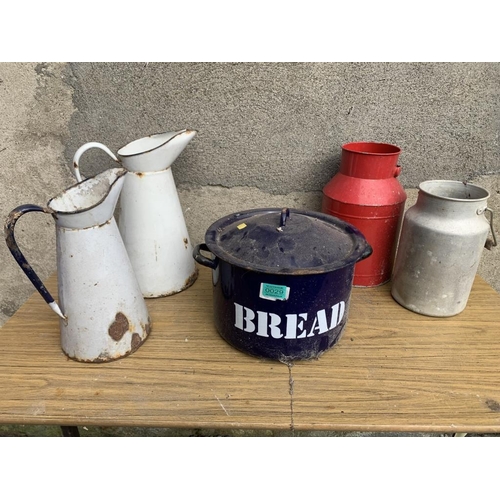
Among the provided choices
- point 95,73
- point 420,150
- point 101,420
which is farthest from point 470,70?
point 101,420

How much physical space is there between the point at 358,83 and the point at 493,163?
0.46 meters

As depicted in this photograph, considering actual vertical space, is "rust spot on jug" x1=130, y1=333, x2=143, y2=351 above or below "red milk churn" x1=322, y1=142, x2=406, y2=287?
below

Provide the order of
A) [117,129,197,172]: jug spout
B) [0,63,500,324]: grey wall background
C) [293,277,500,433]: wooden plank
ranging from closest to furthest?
[293,277,500,433]: wooden plank < [117,129,197,172]: jug spout < [0,63,500,324]: grey wall background

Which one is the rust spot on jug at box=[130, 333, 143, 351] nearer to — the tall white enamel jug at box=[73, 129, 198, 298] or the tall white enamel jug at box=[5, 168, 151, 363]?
the tall white enamel jug at box=[5, 168, 151, 363]

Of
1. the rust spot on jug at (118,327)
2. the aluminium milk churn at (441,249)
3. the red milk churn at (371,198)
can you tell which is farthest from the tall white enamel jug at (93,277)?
the aluminium milk churn at (441,249)

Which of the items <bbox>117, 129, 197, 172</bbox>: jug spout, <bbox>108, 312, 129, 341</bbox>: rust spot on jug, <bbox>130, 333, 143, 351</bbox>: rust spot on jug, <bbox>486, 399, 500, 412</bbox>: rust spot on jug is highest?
<bbox>117, 129, 197, 172</bbox>: jug spout

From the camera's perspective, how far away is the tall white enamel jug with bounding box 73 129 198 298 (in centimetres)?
93

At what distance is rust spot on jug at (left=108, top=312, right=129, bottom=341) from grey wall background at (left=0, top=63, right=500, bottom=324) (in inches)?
19.1

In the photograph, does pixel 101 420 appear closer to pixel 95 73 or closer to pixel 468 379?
pixel 468 379

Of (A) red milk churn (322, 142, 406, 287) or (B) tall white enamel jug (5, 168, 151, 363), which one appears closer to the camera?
(B) tall white enamel jug (5, 168, 151, 363)

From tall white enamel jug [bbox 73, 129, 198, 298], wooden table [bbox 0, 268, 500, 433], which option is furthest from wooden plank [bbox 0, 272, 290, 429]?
tall white enamel jug [bbox 73, 129, 198, 298]

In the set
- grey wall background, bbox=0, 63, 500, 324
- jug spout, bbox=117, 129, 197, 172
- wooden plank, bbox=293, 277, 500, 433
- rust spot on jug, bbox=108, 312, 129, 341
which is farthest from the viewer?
grey wall background, bbox=0, 63, 500, 324

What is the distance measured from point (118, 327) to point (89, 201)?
26 centimetres

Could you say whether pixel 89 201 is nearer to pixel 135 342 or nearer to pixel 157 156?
pixel 157 156
